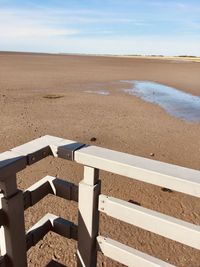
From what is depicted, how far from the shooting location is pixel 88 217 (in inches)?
86.5

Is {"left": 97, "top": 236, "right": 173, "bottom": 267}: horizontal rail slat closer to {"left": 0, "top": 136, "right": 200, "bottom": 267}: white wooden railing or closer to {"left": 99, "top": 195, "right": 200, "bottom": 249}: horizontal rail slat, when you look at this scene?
{"left": 0, "top": 136, "right": 200, "bottom": 267}: white wooden railing

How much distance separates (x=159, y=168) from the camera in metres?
1.76

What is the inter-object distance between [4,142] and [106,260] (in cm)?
537

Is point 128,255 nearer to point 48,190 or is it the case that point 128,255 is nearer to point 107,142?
point 48,190

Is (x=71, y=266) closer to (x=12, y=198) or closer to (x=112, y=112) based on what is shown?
(x=12, y=198)

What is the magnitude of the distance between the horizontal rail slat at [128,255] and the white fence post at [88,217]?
93 mm

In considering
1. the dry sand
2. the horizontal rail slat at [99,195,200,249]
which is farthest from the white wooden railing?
the dry sand

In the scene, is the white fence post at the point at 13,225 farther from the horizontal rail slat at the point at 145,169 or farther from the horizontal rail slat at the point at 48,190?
the horizontal rail slat at the point at 145,169

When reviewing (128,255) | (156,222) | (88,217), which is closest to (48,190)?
(88,217)

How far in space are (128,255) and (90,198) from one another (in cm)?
56

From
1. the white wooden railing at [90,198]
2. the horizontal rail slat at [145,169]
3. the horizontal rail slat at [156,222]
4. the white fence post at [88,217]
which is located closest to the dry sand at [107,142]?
the white fence post at [88,217]

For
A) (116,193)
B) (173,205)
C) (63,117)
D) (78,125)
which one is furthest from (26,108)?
(173,205)

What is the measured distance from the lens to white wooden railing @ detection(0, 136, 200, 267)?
175 centimetres

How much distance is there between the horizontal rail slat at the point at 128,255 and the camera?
6.98ft
